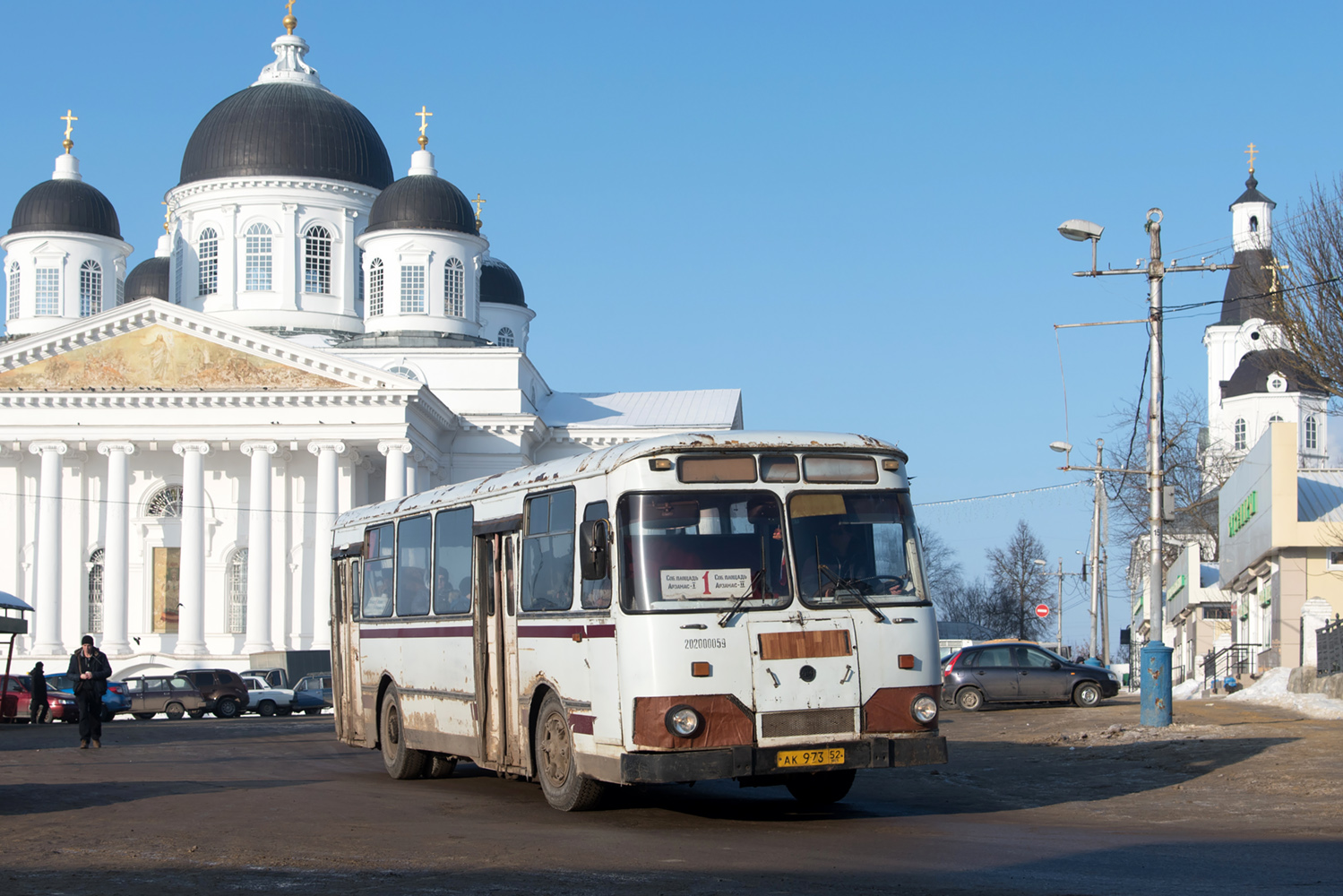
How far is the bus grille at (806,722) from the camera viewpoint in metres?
10.9

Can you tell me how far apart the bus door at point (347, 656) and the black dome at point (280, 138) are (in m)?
43.4

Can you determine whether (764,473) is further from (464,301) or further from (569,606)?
(464,301)

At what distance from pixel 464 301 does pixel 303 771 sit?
A: 42.2m

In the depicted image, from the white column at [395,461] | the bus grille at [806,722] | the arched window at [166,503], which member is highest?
the white column at [395,461]

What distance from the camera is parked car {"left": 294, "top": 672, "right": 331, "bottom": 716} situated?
138ft

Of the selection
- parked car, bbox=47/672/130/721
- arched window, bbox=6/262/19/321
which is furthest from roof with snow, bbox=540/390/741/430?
parked car, bbox=47/672/130/721

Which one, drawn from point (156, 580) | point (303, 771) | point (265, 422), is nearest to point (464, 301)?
point (265, 422)

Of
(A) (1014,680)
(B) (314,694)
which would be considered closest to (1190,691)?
(A) (1014,680)

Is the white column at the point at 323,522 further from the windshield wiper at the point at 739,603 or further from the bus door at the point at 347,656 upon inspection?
the windshield wiper at the point at 739,603

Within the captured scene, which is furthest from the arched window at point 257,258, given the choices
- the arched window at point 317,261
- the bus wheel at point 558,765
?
the bus wheel at point 558,765

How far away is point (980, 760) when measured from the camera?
679 inches

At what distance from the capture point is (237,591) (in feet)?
178

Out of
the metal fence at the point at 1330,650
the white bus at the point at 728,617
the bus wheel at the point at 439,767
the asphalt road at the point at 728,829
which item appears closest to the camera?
the asphalt road at the point at 728,829

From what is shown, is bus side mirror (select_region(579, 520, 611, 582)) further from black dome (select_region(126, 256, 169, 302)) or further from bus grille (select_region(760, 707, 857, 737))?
black dome (select_region(126, 256, 169, 302))
